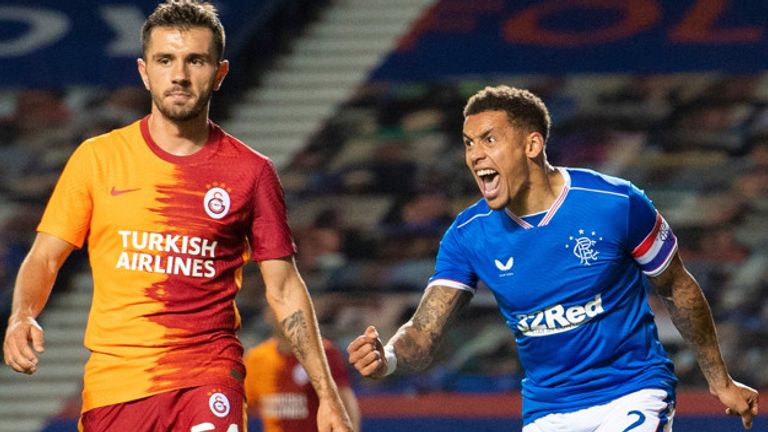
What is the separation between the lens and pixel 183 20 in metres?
4.86

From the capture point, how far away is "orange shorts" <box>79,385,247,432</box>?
4656 mm

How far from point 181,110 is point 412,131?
869 cm

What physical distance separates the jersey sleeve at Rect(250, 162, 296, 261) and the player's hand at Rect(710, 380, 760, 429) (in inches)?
67.3

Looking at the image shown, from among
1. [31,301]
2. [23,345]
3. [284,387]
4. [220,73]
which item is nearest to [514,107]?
[220,73]

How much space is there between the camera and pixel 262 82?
49.0 feet

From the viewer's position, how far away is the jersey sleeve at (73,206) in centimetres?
477

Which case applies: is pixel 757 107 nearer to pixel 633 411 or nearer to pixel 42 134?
pixel 42 134

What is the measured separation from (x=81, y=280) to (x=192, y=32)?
847 cm

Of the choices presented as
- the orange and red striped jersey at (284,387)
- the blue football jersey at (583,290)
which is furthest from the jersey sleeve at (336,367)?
the blue football jersey at (583,290)

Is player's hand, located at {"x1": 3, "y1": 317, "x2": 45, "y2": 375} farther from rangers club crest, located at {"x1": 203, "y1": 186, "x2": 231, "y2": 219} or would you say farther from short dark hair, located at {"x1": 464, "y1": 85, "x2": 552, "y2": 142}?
short dark hair, located at {"x1": 464, "y1": 85, "x2": 552, "y2": 142}

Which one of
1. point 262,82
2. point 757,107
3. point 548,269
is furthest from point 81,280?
point 548,269

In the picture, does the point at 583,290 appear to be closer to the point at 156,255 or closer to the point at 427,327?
the point at 427,327

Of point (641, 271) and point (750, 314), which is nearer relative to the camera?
point (641, 271)

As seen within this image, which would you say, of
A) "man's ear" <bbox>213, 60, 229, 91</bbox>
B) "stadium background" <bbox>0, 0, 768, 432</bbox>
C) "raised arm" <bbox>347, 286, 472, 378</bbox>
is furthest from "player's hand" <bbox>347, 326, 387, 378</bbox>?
"stadium background" <bbox>0, 0, 768, 432</bbox>
